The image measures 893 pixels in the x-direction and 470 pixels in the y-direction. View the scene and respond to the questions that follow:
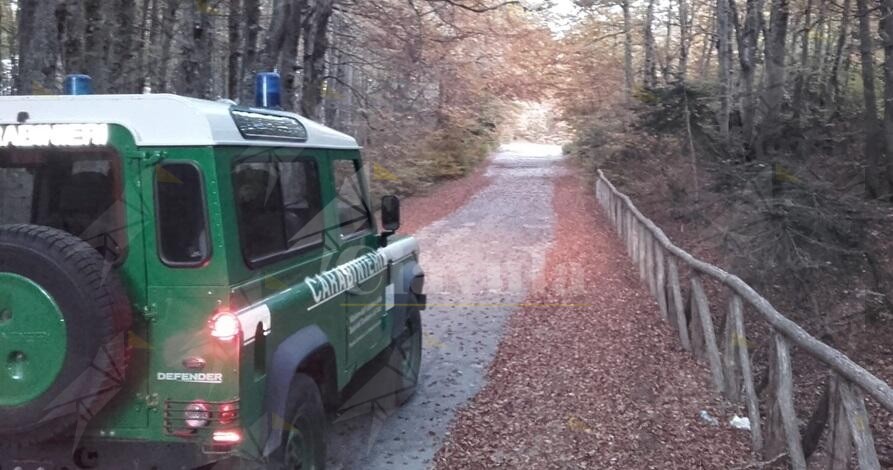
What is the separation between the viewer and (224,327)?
3850 mm

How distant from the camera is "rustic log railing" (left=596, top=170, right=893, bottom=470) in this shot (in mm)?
4590

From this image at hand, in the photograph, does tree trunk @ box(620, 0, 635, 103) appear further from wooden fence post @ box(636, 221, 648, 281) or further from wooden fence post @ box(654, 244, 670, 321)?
wooden fence post @ box(654, 244, 670, 321)

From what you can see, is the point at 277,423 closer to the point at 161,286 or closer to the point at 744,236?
the point at 161,286

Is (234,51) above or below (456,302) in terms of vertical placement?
Answer: above

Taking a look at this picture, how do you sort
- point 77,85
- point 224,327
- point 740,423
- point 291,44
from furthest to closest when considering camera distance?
point 291,44, point 740,423, point 77,85, point 224,327

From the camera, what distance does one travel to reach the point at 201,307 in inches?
153

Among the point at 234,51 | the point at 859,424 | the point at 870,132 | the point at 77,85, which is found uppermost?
the point at 234,51

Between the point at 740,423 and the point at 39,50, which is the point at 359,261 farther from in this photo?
the point at 39,50

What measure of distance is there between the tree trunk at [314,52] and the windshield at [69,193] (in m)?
10.0

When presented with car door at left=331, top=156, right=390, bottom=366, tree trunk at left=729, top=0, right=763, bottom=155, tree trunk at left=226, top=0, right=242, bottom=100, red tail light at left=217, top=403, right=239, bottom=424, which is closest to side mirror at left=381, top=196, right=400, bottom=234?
car door at left=331, top=156, right=390, bottom=366

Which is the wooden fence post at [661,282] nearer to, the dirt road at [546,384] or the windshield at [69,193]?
the dirt road at [546,384]

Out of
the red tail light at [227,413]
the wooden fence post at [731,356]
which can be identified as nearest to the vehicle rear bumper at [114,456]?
the red tail light at [227,413]

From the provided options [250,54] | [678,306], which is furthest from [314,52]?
[678,306]

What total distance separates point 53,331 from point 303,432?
5.34ft
